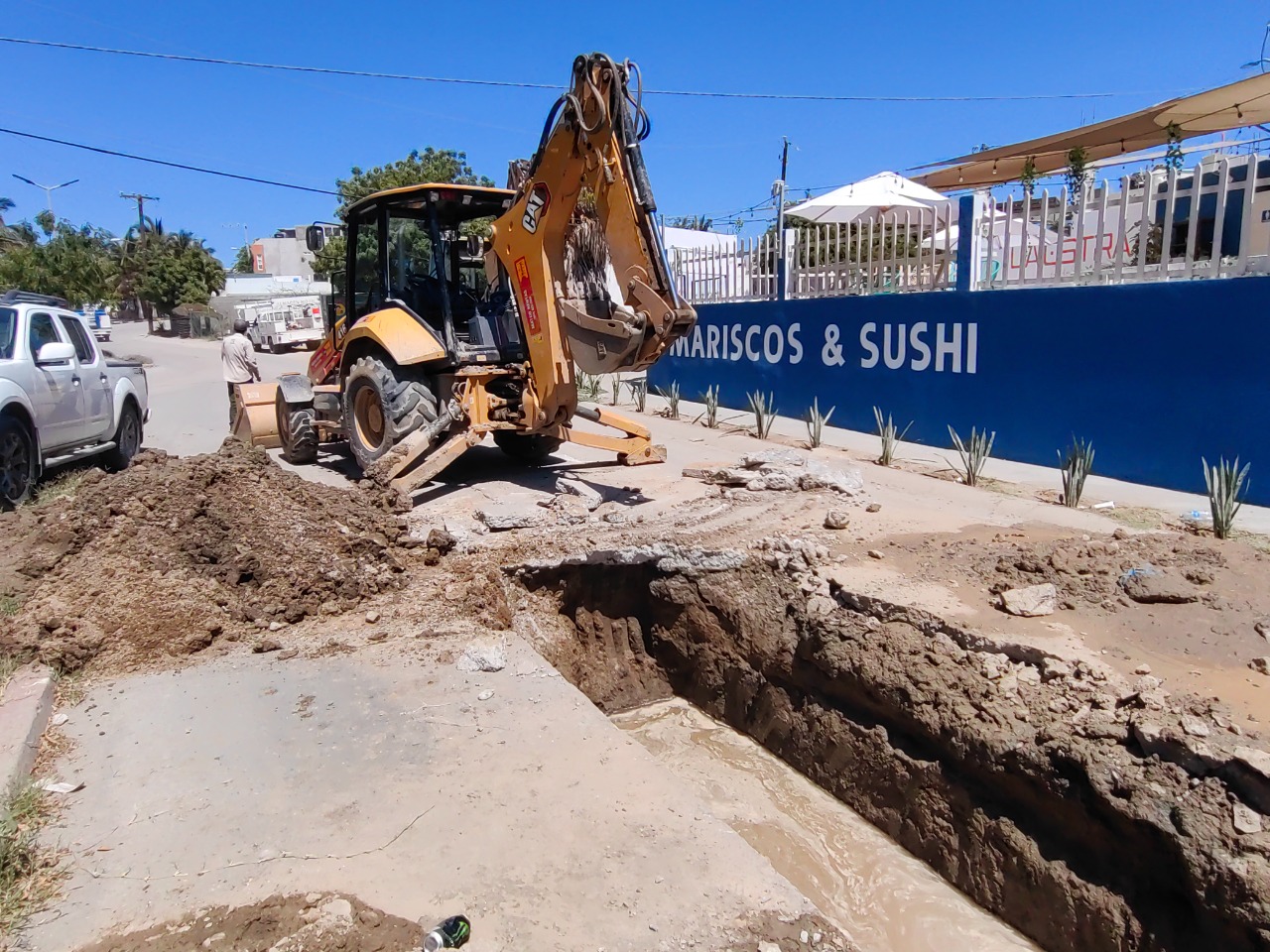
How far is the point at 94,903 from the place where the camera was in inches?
111

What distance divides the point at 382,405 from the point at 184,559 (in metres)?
2.64

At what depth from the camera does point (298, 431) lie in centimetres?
942

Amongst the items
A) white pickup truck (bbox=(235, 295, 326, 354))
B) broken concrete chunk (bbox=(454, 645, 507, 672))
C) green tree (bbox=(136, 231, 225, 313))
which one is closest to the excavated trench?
broken concrete chunk (bbox=(454, 645, 507, 672))

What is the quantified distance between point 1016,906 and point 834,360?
9.29 meters

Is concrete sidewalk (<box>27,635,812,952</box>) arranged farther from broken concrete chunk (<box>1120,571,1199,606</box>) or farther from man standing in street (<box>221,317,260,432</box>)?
man standing in street (<box>221,317,260,432</box>)

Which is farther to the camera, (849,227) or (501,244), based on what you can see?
(849,227)

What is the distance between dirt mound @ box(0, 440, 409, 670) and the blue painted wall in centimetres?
705

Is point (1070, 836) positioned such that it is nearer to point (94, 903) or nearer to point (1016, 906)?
point (1016, 906)

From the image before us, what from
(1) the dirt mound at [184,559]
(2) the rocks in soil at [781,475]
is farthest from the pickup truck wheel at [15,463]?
(2) the rocks in soil at [781,475]

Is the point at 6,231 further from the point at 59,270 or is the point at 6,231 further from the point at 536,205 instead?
the point at 536,205

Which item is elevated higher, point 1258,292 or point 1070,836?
point 1258,292

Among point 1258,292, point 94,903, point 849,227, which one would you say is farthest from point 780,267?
point 94,903

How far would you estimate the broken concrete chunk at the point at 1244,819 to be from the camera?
314 cm

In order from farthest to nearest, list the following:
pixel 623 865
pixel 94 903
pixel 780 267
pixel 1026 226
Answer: pixel 780 267
pixel 1026 226
pixel 623 865
pixel 94 903
